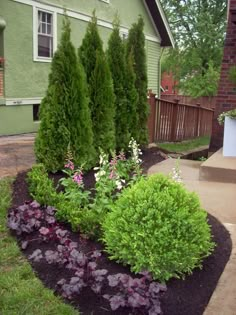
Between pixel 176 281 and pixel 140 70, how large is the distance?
5.05m

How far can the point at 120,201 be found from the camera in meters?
3.06

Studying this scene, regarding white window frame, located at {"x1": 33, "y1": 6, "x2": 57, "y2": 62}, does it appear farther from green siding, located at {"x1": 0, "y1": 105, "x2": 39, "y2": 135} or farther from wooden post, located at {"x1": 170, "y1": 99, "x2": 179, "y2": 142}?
wooden post, located at {"x1": 170, "y1": 99, "x2": 179, "y2": 142}

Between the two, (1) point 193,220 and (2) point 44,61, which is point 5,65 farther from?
(1) point 193,220

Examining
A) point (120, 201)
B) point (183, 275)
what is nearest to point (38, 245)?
point (120, 201)

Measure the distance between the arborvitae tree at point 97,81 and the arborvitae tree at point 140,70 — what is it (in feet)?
4.95

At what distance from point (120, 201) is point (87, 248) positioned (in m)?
0.50

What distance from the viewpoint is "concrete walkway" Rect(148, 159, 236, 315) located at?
262 cm

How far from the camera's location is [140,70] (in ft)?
24.0

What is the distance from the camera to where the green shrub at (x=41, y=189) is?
3.92 metres

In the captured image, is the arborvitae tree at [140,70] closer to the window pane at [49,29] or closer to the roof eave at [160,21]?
the window pane at [49,29]

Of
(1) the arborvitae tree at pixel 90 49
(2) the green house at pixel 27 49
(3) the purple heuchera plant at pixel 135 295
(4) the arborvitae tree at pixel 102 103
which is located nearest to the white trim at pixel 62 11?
(2) the green house at pixel 27 49

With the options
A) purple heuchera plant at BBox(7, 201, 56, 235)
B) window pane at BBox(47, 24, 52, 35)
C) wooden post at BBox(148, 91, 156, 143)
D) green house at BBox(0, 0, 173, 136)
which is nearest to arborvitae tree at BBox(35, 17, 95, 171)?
purple heuchera plant at BBox(7, 201, 56, 235)

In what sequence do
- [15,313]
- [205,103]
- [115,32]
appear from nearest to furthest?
[15,313] → [115,32] → [205,103]

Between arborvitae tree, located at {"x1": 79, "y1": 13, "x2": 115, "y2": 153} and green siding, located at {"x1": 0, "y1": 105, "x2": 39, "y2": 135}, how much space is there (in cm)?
518
